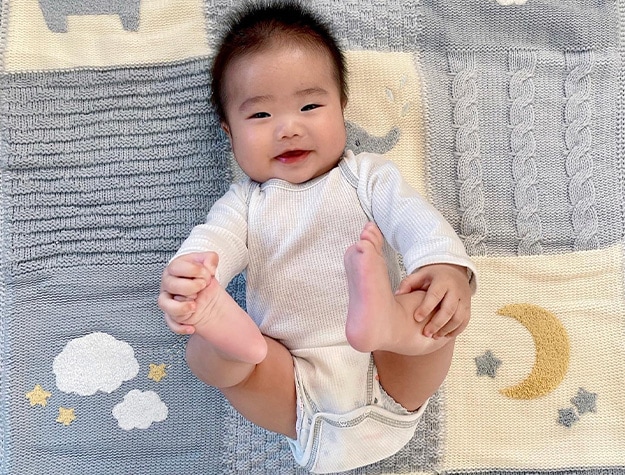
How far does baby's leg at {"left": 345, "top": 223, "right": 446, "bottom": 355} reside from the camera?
89 cm

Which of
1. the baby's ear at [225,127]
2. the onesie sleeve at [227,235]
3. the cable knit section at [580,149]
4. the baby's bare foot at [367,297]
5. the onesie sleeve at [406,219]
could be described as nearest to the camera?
the baby's bare foot at [367,297]

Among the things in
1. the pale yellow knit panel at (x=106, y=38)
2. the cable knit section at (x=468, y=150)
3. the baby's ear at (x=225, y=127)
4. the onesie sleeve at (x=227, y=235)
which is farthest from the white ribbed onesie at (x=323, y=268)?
the pale yellow knit panel at (x=106, y=38)

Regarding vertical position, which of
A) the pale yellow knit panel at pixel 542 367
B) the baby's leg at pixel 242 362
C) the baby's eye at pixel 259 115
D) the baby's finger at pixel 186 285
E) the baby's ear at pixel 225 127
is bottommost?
the pale yellow knit panel at pixel 542 367

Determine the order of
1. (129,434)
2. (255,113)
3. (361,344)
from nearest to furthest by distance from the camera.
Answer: (361,344), (255,113), (129,434)

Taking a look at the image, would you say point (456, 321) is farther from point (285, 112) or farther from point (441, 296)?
point (285, 112)

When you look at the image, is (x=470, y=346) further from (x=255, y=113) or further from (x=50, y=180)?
(x=50, y=180)

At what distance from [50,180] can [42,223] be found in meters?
0.09

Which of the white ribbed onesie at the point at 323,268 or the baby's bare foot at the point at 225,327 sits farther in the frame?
the white ribbed onesie at the point at 323,268

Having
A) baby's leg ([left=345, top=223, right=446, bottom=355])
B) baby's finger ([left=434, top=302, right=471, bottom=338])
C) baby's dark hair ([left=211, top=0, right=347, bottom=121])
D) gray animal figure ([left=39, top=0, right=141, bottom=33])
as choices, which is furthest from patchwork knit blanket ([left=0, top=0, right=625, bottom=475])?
baby's leg ([left=345, top=223, right=446, bottom=355])

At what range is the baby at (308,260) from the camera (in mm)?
1002

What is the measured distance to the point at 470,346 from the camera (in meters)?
1.33

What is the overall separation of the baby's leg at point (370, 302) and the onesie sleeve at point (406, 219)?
107mm

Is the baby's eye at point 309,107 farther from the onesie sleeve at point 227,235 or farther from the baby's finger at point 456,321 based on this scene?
the baby's finger at point 456,321

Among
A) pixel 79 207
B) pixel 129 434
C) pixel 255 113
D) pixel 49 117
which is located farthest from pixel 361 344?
pixel 49 117
